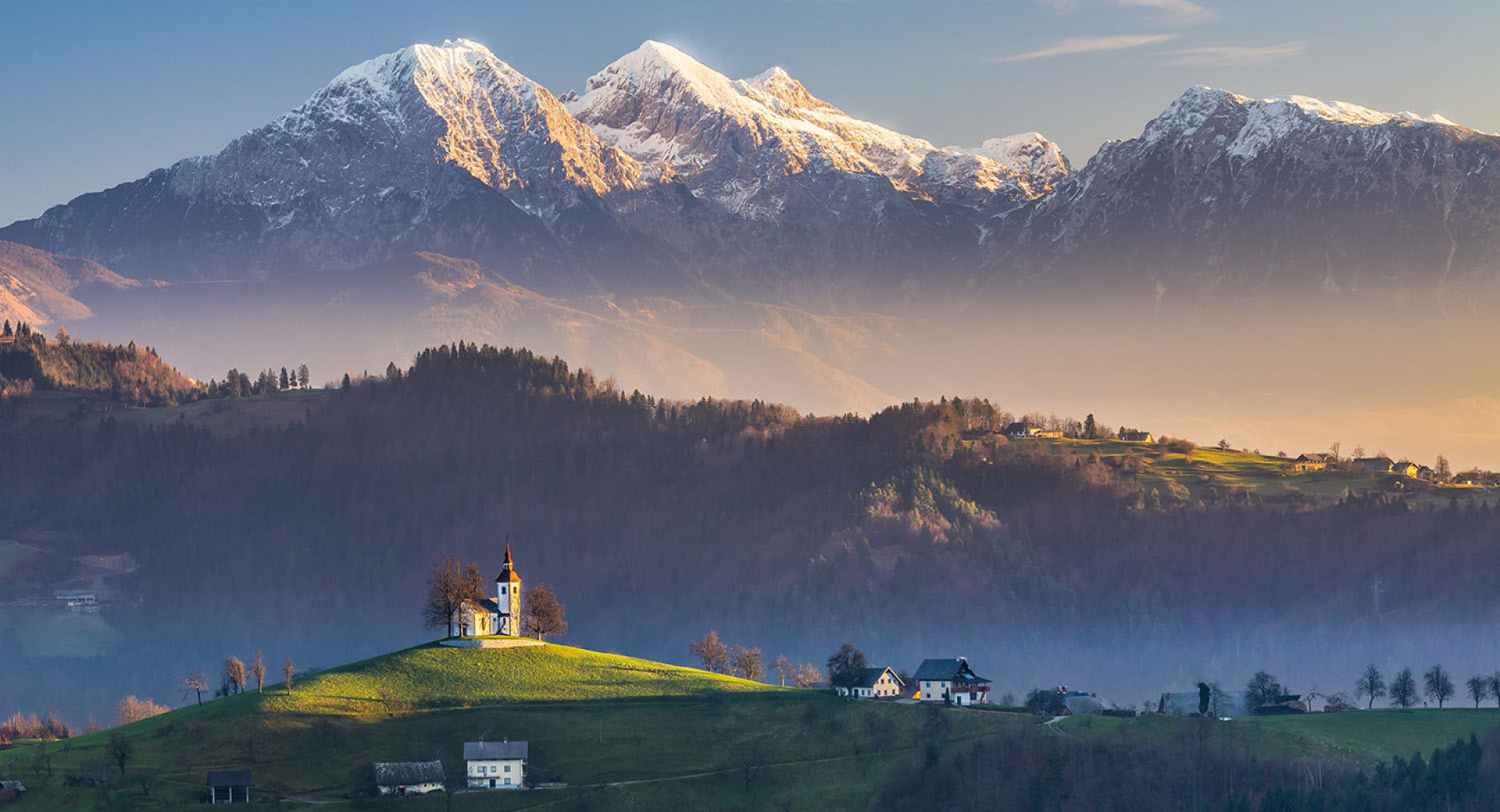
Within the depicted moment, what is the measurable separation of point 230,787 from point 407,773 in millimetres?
15028

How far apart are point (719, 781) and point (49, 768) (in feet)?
195

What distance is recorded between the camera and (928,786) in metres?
188

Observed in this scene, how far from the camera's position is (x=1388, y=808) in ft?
601

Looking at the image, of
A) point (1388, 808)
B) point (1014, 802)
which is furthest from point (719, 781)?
point (1388, 808)

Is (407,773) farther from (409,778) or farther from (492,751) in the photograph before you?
(492,751)

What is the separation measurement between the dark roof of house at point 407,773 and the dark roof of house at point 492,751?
3.18 m

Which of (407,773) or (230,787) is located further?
(407,773)

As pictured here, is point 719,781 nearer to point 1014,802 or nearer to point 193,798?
point 1014,802

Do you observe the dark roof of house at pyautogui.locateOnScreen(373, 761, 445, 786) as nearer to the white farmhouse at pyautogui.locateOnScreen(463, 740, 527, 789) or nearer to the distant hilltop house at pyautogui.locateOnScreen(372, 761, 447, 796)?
the distant hilltop house at pyautogui.locateOnScreen(372, 761, 447, 796)

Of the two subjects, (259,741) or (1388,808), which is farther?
(259,741)

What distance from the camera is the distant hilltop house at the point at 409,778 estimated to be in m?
189

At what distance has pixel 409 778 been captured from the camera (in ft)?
627

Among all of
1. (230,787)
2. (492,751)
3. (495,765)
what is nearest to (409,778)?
(495,765)

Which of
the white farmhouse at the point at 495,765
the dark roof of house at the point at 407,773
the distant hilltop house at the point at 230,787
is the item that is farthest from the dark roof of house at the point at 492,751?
the distant hilltop house at the point at 230,787
